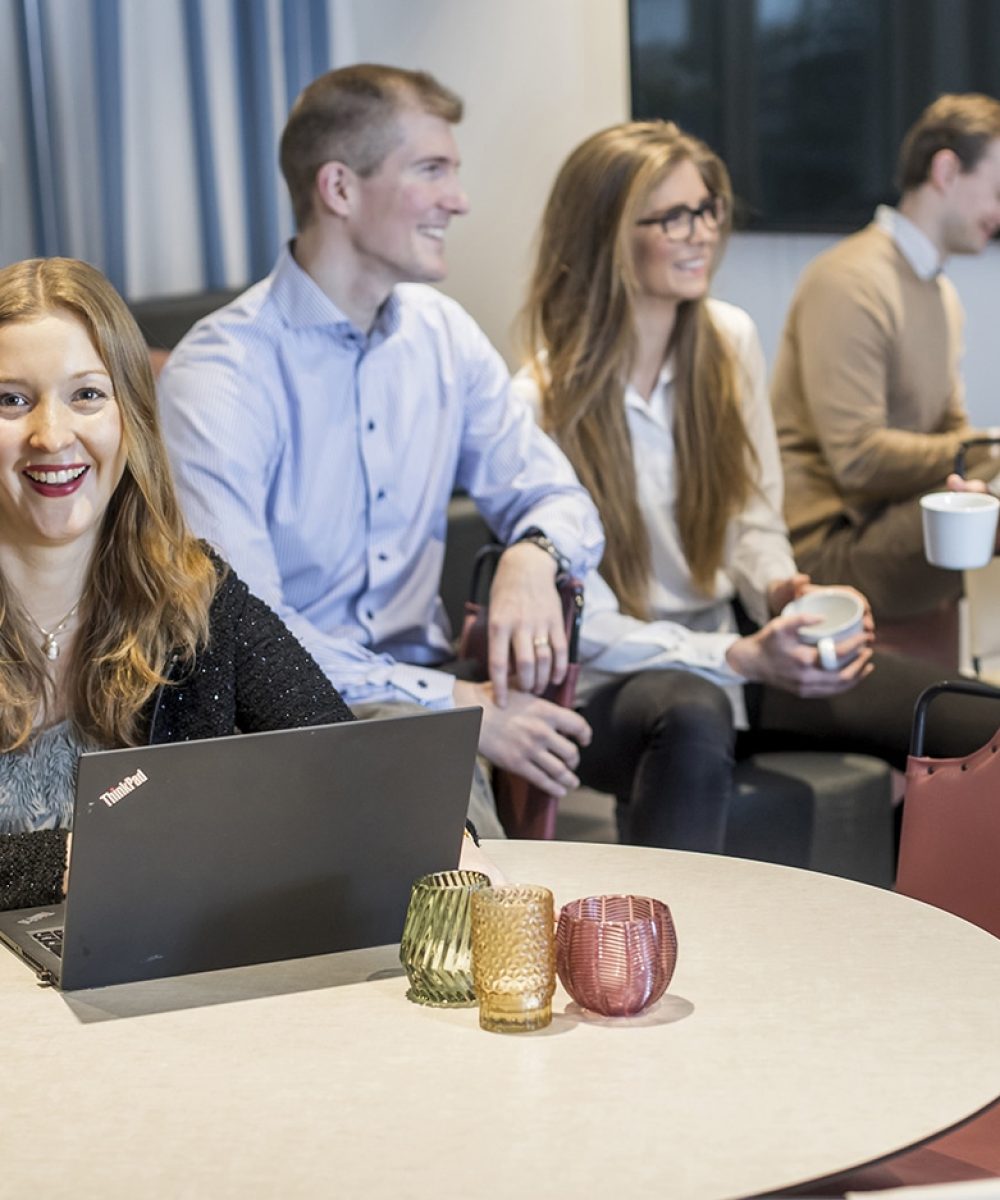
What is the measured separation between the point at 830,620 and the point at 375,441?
28.8 inches

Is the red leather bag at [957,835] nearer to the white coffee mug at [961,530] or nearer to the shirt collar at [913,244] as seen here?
the white coffee mug at [961,530]

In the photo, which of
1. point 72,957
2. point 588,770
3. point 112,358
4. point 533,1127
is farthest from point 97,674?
point 588,770

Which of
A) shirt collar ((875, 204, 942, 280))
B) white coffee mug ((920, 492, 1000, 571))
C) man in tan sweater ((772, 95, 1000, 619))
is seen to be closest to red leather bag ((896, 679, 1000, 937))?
white coffee mug ((920, 492, 1000, 571))

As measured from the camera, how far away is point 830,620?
2834mm

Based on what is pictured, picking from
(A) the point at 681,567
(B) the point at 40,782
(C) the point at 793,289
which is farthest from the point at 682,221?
(B) the point at 40,782

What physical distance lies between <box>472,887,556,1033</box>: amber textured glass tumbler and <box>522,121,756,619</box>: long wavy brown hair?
1.73m

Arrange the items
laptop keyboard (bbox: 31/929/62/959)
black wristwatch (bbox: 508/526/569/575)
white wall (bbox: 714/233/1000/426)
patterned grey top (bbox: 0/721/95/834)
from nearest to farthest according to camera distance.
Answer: laptop keyboard (bbox: 31/929/62/959)
patterned grey top (bbox: 0/721/95/834)
black wristwatch (bbox: 508/526/569/575)
white wall (bbox: 714/233/1000/426)

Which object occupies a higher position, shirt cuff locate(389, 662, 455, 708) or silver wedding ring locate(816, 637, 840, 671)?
shirt cuff locate(389, 662, 455, 708)

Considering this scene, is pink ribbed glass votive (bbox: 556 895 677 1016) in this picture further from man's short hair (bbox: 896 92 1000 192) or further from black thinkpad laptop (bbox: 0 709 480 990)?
man's short hair (bbox: 896 92 1000 192)

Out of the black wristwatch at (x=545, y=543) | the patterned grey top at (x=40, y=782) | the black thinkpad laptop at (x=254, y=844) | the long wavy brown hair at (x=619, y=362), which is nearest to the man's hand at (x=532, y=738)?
the black wristwatch at (x=545, y=543)

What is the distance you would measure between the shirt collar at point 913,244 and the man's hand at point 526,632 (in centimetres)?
141

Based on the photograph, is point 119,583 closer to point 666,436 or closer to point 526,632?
point 526,632

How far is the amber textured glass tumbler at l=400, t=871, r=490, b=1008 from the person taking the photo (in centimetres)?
133

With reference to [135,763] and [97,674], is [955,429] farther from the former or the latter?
[135,763]
